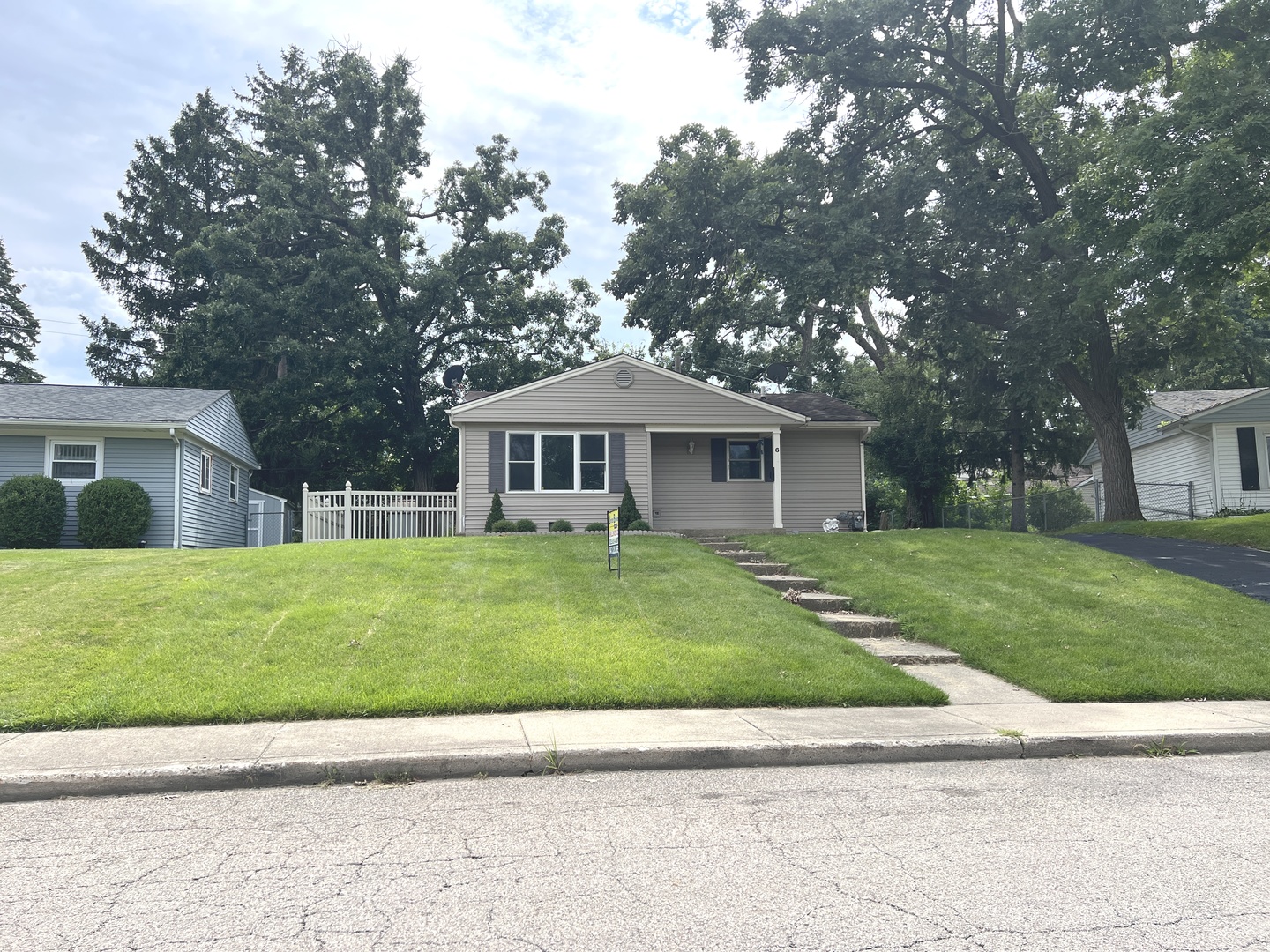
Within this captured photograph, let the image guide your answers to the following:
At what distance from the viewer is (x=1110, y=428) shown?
72.5ft

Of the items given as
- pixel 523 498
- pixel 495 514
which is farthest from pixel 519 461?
pixel 495 514

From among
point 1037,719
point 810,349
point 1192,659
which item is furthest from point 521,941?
point 810,349

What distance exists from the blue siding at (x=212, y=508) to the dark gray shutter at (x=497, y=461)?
7.39 metres

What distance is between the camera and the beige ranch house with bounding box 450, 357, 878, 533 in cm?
2059

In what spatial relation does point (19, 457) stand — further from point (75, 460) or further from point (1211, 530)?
point (1211, 530)

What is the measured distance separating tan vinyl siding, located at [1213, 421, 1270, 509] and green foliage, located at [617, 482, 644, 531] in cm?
1868

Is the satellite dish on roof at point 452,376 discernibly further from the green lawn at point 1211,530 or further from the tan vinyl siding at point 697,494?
the green lawn at point 1211,530

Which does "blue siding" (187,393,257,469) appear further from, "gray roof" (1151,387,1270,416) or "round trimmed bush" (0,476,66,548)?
"gray roof" (1151,387,1270,416)

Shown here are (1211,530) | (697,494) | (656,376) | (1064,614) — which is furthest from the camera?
(697,494)

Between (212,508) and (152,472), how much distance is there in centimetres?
299

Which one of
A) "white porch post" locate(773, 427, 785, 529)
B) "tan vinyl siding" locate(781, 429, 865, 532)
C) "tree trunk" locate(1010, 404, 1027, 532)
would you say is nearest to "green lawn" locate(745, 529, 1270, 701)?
"white porch post" locate(773, 427, 785, 529)

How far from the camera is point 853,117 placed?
23750 millimetres

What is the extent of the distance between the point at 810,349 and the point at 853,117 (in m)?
14.3

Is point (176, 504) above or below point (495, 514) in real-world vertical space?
above
